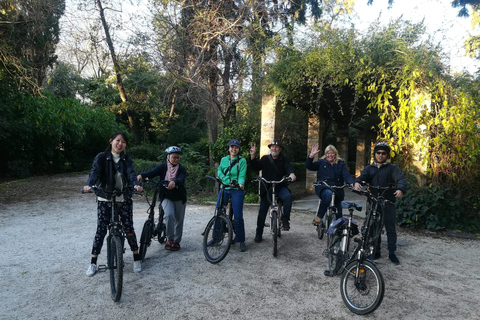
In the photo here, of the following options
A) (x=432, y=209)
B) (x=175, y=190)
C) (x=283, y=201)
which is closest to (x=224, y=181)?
(x=175, y=190)

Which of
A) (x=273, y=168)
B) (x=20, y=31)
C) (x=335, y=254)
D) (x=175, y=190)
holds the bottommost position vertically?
(x=335, y=254)

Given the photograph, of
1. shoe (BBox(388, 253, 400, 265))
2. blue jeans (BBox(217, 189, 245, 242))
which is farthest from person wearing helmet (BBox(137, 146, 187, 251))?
shoe (BBox(388, 253, 400, 265))

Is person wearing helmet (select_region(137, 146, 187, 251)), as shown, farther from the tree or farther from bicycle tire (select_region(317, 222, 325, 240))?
the tree

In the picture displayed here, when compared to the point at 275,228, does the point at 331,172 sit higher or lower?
higher

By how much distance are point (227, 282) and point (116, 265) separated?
1310 millimetres

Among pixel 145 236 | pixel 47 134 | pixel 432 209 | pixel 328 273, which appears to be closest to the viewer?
pixel 328 273

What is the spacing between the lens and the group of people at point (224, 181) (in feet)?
12.8

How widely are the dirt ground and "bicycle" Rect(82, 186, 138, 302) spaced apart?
0.16 meters

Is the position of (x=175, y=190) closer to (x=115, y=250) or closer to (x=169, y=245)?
(x=169, y=245)

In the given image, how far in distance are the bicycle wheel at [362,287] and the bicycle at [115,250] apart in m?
2.32

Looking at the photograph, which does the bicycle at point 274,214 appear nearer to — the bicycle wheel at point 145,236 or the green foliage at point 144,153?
the bicycle wheel at point 145,236

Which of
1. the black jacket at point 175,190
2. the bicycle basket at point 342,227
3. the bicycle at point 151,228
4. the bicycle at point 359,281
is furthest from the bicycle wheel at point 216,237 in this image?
the bicycle at point 359,281

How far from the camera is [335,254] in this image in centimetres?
391

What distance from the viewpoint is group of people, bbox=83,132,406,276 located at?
391cm
